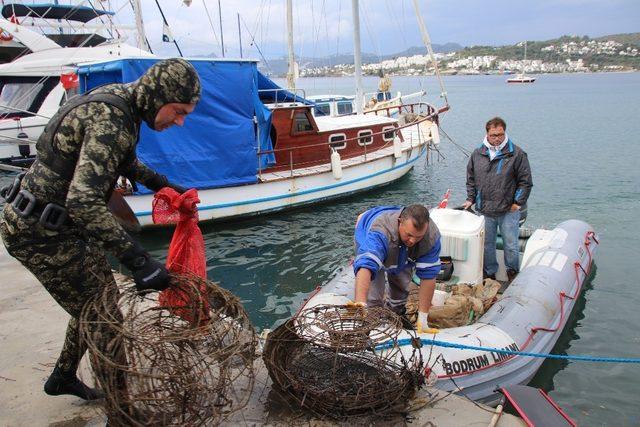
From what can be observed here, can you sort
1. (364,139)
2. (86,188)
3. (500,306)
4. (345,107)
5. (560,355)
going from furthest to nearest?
1. (345,107)
2. (364,139)
3. (500,306)
4. (560,355)
5. (86,188)

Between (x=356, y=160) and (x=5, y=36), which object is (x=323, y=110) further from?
(x=5, y=36)

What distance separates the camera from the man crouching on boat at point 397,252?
12.2 ft

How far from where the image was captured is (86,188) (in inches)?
82.9

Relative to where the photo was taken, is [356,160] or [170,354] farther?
[356,160]

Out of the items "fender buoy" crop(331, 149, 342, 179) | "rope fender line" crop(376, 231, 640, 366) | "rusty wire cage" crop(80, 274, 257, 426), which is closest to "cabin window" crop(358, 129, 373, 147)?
"fender buoy" crop(331, 149, 342, 179)

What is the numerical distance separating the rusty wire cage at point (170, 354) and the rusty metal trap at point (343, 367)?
17.4 inches

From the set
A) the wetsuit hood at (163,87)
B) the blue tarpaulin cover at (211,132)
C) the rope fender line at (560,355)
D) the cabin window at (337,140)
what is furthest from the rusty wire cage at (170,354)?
the cabin window at (337,140)

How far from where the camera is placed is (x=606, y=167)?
1830cm

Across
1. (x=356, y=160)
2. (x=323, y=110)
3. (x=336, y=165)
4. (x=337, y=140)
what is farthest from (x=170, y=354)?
(x=323, y=110)

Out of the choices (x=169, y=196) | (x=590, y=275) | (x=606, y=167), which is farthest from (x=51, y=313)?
(x=606, y=167)

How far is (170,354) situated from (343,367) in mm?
1276

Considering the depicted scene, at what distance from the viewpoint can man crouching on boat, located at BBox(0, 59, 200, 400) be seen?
7.05ft

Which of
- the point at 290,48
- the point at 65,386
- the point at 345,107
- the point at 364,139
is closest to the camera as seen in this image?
the point at 65,386

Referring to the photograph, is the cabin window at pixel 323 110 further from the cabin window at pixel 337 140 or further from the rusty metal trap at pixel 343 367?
the rusty metal trap at pixel 343 367
